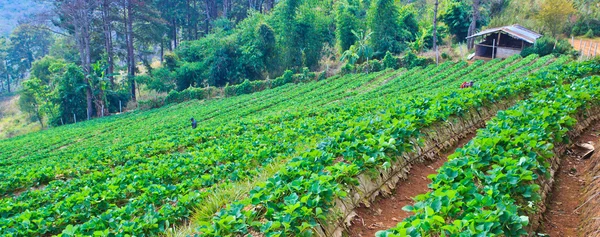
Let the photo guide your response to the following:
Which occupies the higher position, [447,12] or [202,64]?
[447,12]

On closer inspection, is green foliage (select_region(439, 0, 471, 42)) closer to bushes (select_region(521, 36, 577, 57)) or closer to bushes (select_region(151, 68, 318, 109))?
bushes (select_region(521, 36, 577, 57))

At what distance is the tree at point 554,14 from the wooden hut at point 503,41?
5682 mm

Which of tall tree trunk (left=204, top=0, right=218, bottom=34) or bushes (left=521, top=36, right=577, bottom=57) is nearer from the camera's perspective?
bushes (left=521, top=36, right=577, bottom=57)

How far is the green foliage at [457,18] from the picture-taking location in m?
42.5

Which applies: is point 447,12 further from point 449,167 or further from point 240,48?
point 449,167

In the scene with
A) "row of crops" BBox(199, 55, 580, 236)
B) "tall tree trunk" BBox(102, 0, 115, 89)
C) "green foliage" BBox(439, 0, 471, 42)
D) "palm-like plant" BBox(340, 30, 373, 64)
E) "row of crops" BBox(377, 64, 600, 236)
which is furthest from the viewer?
"green foliage" BBox(439, 0, 471, 42)

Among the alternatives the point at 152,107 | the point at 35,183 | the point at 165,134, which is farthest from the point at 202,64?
the point at 35,183

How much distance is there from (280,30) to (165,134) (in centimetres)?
2696

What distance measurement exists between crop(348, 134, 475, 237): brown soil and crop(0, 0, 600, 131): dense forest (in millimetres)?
30217

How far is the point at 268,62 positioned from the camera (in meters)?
45.2

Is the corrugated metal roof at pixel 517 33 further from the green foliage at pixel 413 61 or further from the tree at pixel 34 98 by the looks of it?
the tree at pixel 34 98

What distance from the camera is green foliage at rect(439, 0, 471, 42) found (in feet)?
140

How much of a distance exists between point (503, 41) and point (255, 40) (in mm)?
24995

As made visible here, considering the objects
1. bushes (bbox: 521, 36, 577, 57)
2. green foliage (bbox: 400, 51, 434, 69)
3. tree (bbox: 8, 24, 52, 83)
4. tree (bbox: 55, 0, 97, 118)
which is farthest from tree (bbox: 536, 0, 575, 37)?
tree (bbox: 8, 24, 52, 83)
